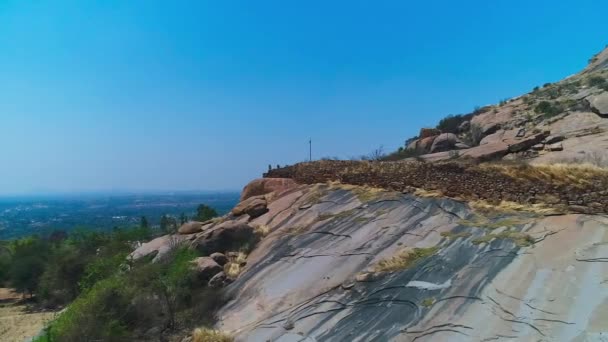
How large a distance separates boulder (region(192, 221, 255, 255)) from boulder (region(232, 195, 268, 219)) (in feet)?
6.95

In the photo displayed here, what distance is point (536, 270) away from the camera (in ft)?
30.8

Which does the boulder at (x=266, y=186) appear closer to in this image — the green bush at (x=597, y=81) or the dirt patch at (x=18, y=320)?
the dirt patch at (x=18, y=320)

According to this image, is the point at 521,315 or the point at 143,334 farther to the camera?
the point at 143,334

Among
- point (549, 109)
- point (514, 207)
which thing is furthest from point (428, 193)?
A: point (549, 109)

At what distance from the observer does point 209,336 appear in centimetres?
1204

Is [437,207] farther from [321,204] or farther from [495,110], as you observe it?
[495,110]

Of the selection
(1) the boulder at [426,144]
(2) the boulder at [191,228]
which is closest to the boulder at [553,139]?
(1) the boulder at [426,144]

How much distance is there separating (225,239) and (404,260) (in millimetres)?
9334

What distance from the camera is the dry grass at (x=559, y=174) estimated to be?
12.6 m

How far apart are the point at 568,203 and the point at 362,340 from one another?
681 centimetres

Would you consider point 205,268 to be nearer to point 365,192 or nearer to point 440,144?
point 365,192

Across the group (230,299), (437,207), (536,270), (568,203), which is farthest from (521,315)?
(230,299)

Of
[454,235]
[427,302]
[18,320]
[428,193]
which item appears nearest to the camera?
[427,302]

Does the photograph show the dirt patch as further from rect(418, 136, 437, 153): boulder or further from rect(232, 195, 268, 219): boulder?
rect(418, 136, 437, 153): boulder
